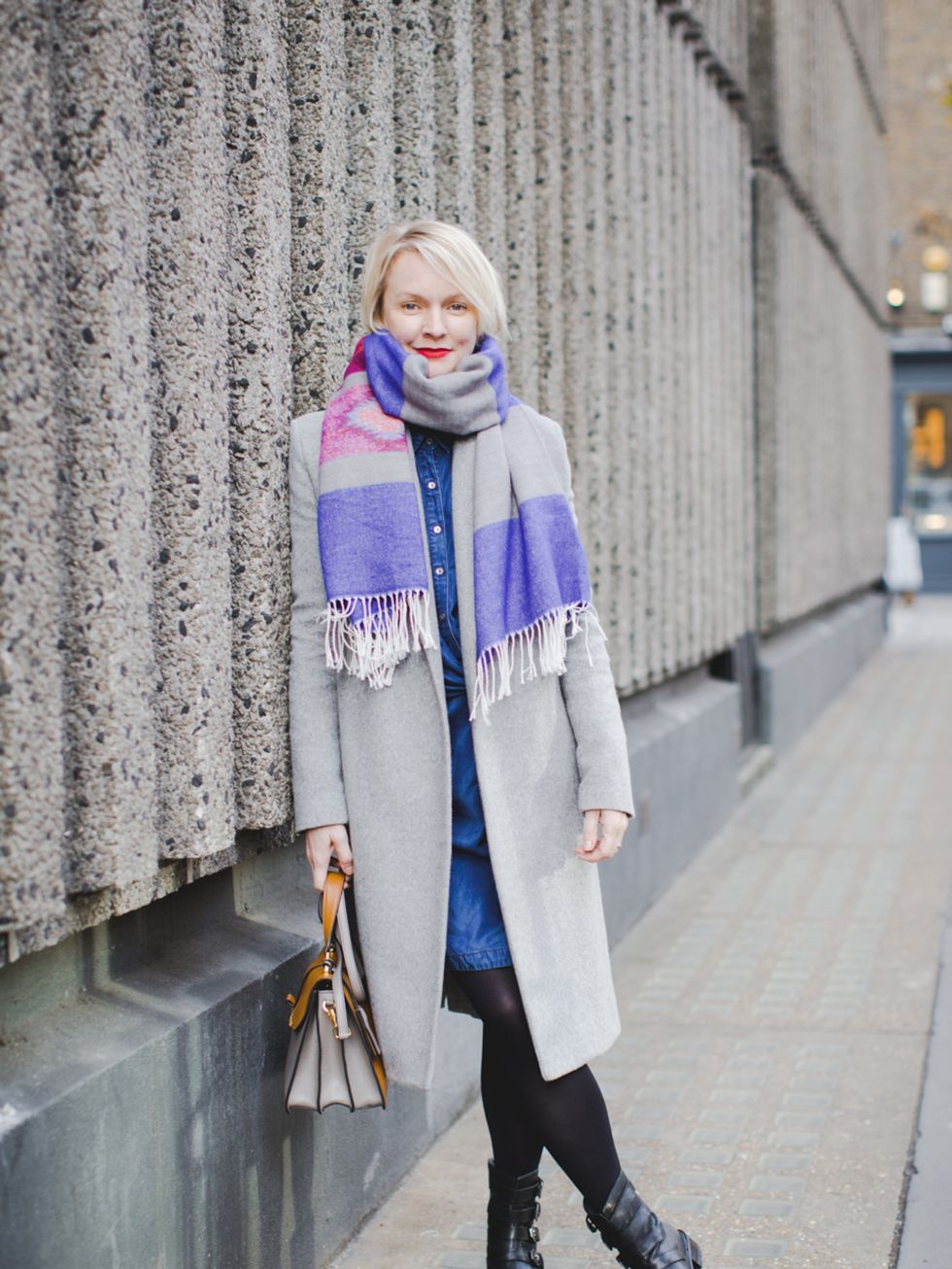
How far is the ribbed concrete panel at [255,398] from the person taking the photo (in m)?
2.97

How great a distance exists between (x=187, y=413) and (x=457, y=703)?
2.32 ft

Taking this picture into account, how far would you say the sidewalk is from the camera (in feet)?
11.6

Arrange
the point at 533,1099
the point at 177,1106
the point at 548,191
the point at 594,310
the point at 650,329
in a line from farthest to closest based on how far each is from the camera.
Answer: the point at 650,329, the point at 594,310, the point at 548,191, the point at 533,1099, the point at 177,1106

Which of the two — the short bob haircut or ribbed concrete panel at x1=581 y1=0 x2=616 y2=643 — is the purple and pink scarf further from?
ribbed concrete panel at x1=581 y1=0 x2=616 y2=643

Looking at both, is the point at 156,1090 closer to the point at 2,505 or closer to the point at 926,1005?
the point at 2,505

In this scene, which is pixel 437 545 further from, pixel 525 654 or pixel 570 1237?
pixel 570 1237

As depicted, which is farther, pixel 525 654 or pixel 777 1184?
pixel 777 1184

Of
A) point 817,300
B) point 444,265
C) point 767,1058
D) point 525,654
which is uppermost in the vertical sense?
point 817,300

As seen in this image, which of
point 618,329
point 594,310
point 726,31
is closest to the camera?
point 594,310

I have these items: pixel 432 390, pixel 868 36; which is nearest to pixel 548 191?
pixel 432 390

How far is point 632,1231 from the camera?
2.98m

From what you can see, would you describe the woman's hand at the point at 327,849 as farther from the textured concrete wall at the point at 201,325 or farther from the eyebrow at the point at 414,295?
the eyebrow at the point at 414,295

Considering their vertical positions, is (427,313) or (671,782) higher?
(427,313)

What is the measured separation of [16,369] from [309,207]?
116 centimetres
